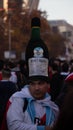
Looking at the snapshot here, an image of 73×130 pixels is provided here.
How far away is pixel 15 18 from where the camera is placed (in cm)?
5484

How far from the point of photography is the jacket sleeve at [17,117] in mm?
3936

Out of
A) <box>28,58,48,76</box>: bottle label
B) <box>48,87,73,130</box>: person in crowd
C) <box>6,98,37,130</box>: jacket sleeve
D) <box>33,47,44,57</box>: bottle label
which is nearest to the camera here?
<box>48,87,73,130</box>: person in crowd

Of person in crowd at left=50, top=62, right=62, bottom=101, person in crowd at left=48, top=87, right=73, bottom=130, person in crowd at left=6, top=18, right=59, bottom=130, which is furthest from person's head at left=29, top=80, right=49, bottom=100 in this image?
person in crowd at left=50, top=62, right=62, bottom=101

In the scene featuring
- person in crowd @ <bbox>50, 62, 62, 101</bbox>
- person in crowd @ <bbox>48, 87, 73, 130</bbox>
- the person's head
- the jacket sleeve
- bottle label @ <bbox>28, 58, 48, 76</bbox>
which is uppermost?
person in crowd @ <bbox>48, 87, 73, 130</bbox>

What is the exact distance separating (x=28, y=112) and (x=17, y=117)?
4.4 inches

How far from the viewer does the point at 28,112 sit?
4.05 m

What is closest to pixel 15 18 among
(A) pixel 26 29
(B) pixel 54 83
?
(A) pixel 26 29

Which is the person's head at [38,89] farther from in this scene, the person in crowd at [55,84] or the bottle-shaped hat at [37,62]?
the person in crowd at [55,84]

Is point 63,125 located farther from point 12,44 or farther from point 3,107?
point 12,44

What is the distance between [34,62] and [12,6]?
175 feet

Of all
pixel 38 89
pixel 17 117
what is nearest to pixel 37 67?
pixel 38 89

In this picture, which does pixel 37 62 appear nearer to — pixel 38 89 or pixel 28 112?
pixel 38 89

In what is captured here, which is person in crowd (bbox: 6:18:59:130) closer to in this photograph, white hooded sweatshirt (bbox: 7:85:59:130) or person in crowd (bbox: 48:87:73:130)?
white hooded sweatshirt (bbox: 7:85:59:130)

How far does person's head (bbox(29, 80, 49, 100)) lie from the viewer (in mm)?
4145
